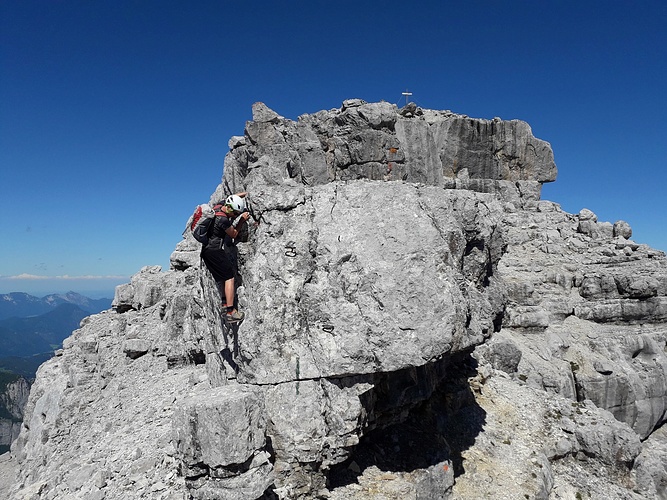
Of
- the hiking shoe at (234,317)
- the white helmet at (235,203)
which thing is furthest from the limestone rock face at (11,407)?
the white helmet at (235,203)

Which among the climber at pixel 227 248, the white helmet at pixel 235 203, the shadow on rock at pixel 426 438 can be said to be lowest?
the shadow on rock at pixel 426 438

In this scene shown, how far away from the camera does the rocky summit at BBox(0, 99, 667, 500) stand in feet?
32.5

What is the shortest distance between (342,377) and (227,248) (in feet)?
16.3

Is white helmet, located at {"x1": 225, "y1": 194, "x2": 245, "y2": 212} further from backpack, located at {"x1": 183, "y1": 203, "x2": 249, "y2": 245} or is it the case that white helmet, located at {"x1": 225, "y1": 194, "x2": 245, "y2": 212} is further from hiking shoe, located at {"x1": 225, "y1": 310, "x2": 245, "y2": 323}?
hiking shoe, located at {"x1": 225, "y1": 310, "x2": 245, "y2": 323}

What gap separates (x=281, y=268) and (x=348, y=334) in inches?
101

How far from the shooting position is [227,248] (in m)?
11.5

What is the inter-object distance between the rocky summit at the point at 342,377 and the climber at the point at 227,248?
36 centimetres

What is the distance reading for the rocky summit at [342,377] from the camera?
990cm

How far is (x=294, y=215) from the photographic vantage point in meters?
11.1

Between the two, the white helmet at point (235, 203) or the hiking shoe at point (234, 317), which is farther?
the white helmet at point (235, 203)

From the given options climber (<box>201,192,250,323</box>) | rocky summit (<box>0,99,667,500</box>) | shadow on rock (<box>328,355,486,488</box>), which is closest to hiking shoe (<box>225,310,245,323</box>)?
climber (<box>201,192,250,323</box>)

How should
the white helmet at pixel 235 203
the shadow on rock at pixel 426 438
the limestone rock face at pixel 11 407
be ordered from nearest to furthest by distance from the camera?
1. the white helmet at pixel 235 203
2. the shadow on rock at pixel 426 438
3. the limestone rock face at pixel 11 407

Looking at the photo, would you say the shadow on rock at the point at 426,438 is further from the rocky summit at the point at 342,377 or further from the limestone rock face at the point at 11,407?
the limestone rock face at the point at 11,407

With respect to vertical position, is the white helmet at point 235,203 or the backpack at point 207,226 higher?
the white helmet at point 235,203
